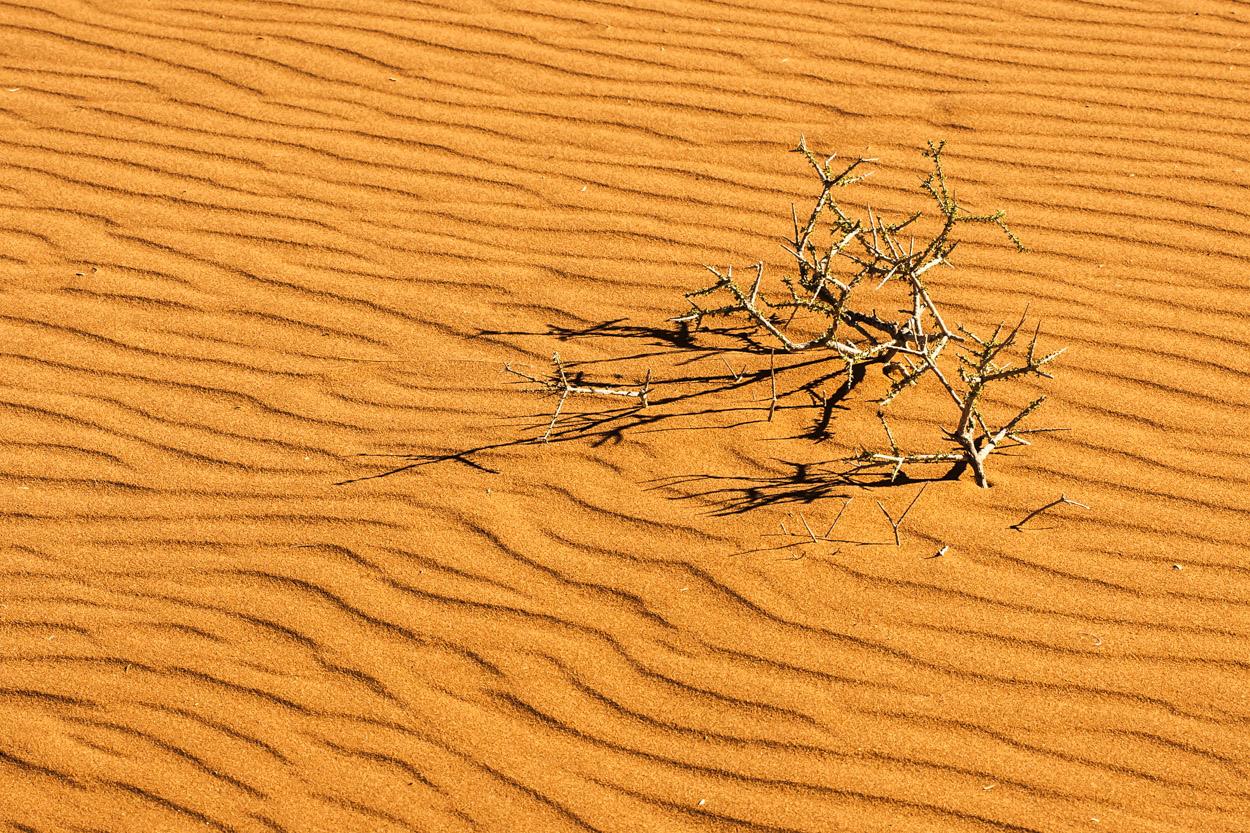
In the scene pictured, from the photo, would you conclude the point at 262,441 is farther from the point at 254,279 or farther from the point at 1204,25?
the point at 1204,25

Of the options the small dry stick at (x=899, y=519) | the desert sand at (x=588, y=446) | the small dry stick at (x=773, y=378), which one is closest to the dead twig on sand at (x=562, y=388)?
the desert sand at (x=588, y=446)

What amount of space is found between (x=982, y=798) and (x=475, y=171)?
8.44ft

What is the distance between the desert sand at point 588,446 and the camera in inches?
86.9

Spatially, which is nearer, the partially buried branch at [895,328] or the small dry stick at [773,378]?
the partially buried branch at [895,328]

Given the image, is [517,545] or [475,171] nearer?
[517,545]

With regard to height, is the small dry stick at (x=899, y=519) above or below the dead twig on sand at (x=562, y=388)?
below

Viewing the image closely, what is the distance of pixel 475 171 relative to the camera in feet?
11.8

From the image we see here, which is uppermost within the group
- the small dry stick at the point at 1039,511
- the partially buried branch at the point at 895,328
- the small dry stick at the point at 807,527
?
the partially buried branch at the point at 895,328

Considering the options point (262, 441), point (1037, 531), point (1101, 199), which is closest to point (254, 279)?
point (262, 441)

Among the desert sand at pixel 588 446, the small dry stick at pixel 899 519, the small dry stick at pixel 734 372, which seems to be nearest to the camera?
the desert sand at pixel 588 446

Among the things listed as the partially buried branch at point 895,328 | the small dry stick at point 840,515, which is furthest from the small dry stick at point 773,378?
the small dry stick at point 840,515

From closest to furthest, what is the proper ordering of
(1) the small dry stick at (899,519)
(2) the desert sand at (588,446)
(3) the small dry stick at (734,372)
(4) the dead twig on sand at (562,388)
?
(2) the desert sand at (588,446) → (1) the small dry stick at (899,519) → (4) the dead twig on sand at (562,388) → (3) the small dry stick at (734,372)

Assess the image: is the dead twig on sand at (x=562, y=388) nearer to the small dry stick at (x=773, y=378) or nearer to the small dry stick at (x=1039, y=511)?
the small dry stick at (x=773, y=378)

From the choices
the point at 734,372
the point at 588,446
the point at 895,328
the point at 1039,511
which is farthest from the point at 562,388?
the point at 1039,511
